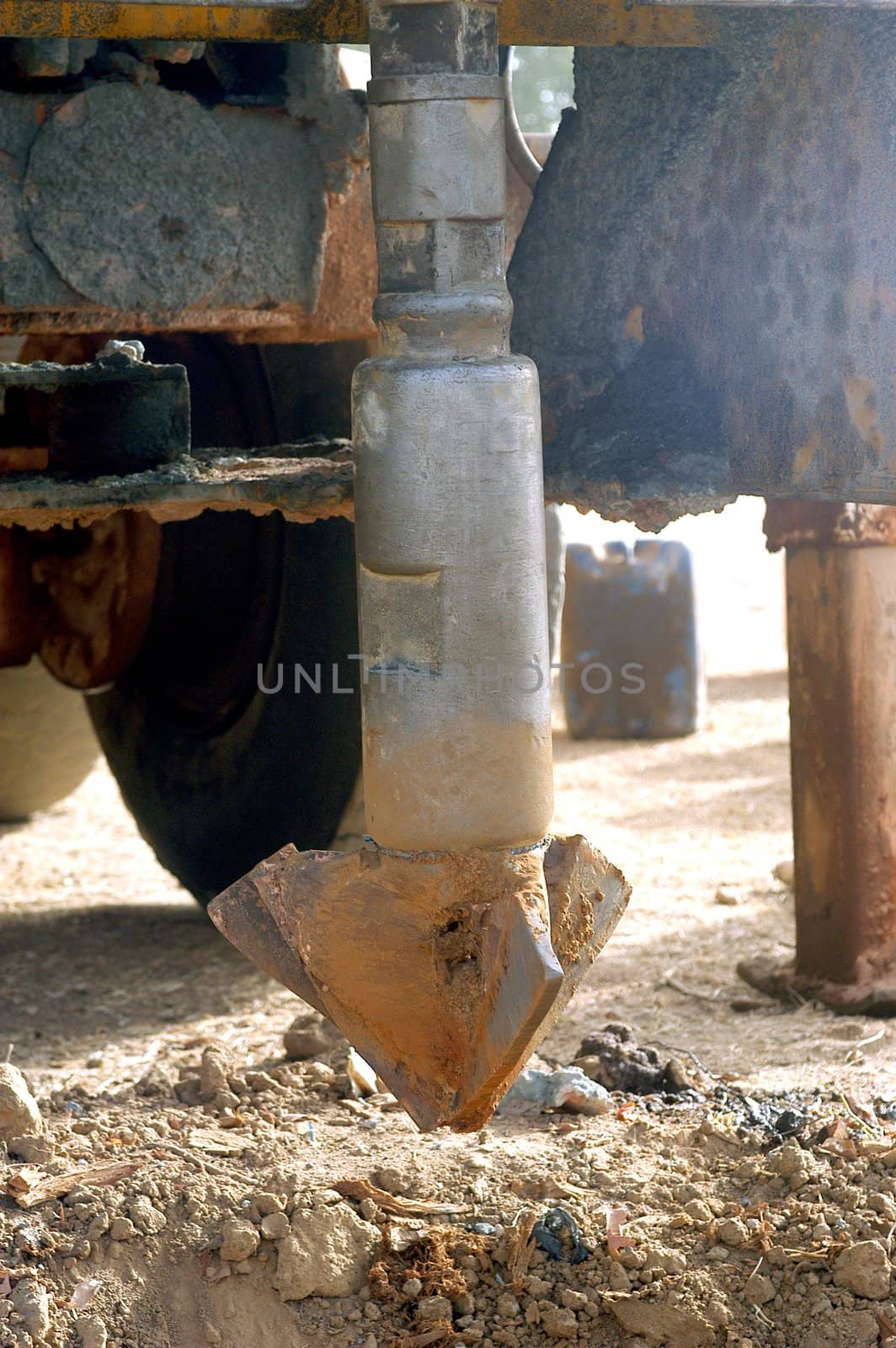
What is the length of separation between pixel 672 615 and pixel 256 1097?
4.42 m

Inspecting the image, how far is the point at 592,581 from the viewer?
6.98 m

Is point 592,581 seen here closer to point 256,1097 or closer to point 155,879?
point 155,879

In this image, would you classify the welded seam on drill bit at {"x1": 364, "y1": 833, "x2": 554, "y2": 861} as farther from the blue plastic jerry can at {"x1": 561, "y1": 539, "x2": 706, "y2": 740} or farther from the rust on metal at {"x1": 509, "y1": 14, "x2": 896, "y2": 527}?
the blue plastic jerry can at {"x1": 561, "y1": 539, "x2": 706, "y2": 740}

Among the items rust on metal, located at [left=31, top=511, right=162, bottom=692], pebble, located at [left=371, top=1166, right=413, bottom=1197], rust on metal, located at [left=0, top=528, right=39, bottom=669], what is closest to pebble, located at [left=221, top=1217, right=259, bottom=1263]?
pebble, located at [left=371, top=1166, right=413, bottom=1197]

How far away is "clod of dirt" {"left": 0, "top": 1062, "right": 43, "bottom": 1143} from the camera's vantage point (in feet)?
8.27

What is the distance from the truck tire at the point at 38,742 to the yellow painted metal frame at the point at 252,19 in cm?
314

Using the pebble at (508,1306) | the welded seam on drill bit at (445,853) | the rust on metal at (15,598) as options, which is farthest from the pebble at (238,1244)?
the rust on metal at (15,598)

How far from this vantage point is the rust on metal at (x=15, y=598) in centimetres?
414

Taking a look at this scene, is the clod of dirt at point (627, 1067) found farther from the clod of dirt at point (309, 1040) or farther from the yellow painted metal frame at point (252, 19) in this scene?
the yellow painted metal frame at point (252, 19)

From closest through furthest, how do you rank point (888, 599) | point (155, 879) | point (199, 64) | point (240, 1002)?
point (199, 64)
point (888, 599)
point (240, 1002)
point (155, 879)

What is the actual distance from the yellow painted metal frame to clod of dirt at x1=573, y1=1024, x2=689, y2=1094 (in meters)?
1.67

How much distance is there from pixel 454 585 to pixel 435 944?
0.43 m

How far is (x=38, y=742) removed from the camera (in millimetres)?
5371

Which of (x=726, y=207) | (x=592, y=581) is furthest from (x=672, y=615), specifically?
(x=726, y=207)
